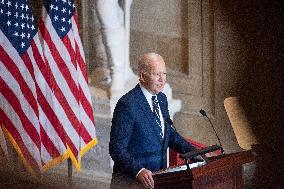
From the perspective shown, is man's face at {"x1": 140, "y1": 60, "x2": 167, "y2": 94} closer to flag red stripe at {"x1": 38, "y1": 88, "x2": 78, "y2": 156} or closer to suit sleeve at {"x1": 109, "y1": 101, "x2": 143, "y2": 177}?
suit sleeve at {"x1": 109, "y1": 101, "x2": 143, "y2": 177}

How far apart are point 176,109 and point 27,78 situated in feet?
4.38

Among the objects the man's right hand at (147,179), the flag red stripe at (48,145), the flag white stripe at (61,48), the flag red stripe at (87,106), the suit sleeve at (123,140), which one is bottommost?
the flag red stripe at (48,145)

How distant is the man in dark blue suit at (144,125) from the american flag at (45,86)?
1.77 m

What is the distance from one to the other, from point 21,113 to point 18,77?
32cm

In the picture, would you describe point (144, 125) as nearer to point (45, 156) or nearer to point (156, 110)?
point (156, 110)

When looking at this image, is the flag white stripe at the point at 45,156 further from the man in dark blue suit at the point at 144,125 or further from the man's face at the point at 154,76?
the man's face at the point at 154,76

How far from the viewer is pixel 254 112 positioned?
487 cm

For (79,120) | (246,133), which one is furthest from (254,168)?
(79,120)

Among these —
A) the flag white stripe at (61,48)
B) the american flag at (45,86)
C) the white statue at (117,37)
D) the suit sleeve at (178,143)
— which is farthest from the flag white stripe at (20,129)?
the suit sleeve at (178,143)

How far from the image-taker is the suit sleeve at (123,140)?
3445 mm

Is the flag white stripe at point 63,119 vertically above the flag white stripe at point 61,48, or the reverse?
the flag white stripe at point 61,48

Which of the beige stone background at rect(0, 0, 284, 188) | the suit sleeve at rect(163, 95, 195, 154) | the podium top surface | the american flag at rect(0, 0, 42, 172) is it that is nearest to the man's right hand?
the podium top surface

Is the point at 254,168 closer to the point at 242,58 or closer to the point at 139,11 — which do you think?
the point at 242,58

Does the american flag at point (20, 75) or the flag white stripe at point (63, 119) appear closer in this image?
the flag white stripe at point (63, 119)
